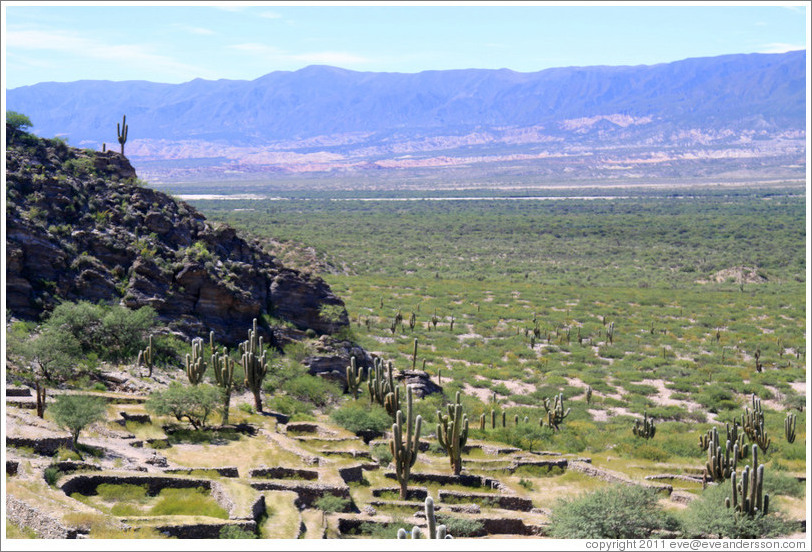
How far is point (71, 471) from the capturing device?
2059cm

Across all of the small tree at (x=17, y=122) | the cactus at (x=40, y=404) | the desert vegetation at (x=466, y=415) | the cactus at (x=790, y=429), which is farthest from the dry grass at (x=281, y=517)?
the small tree at (x=17, y=122)

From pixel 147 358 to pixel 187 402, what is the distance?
5953 mm

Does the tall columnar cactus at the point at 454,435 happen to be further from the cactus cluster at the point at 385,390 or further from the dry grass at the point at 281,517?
the dry grass at the point at 281,517

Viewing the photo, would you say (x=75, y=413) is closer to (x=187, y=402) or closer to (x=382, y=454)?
(x=187, y=402)

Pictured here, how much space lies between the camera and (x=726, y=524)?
19.1m

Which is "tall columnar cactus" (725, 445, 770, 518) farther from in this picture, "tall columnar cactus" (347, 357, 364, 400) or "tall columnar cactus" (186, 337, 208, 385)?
"tall columnar cactus" (186, 337, 208, 385)

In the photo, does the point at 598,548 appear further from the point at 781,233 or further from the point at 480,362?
the point at 781,233

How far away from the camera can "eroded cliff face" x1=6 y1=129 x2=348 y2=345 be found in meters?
34.6

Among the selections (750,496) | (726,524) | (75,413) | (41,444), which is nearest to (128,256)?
(75,413)

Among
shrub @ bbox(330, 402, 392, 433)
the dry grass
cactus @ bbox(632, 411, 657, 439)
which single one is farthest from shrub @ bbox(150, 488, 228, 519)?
cactus @ bbox(632, 411, 657, 439)

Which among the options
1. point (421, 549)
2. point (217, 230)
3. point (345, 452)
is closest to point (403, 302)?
point (217, 230)

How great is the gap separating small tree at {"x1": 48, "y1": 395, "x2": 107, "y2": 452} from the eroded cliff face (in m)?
11.1

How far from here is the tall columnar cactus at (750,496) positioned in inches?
766

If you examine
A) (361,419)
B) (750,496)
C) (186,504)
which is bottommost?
(361,419)
